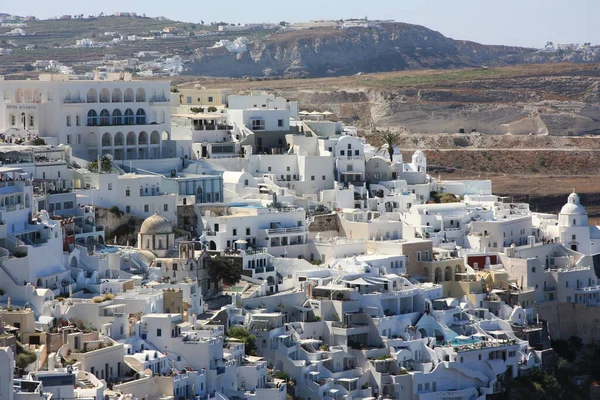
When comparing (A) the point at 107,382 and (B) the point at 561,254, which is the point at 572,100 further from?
(A) the point at 107,382

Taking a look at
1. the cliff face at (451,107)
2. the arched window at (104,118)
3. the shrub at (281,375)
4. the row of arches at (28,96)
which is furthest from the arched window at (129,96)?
the cliff face at (451,107)

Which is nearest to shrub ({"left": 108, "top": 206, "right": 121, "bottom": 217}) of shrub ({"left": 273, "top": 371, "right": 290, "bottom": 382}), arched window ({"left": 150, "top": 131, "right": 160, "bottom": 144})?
arched window ({"left": 150, "top": 131, "right": 160, "bottom": 144})

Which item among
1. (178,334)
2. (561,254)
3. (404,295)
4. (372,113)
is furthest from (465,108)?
(178,334)

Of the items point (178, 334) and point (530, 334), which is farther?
point (530, 334)

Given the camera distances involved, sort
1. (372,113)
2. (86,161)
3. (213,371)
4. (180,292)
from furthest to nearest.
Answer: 1. (372,113)
2. (86,161)
3. (180,292)
4. (213,371)

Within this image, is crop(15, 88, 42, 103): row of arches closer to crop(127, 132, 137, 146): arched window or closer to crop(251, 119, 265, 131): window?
crop(127, 132, 137, 146): arched window

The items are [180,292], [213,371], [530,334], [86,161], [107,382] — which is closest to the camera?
[107,382]

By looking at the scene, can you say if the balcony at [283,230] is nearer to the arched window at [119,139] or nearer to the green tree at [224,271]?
the green tree at [224,271]
